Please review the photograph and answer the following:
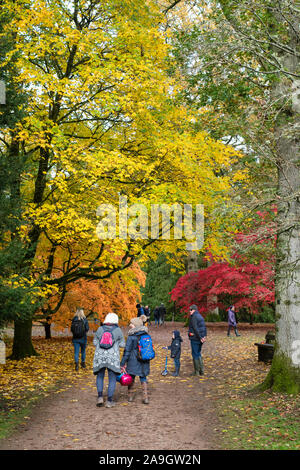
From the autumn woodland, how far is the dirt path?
0.14 ft

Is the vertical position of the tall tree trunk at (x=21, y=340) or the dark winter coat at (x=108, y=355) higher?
the dark winter coat at (x=108, y=355)

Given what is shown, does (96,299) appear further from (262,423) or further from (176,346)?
(262,423)

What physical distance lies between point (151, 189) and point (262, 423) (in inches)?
272

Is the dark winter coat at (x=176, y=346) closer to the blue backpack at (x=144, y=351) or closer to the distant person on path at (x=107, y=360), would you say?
the blue backpack at (x=144, y=351)

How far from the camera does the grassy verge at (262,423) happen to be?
585 centimetres

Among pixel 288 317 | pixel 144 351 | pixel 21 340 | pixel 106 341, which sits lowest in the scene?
pixel 21 340

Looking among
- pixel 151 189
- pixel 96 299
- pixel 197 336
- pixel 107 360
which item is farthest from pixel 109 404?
pixel 96 299

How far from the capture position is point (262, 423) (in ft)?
22.0

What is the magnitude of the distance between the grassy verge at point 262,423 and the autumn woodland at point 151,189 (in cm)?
4

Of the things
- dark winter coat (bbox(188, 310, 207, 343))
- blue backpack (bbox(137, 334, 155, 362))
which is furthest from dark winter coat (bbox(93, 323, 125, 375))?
dark winter coat (bbox(188, 310, 207, 343))

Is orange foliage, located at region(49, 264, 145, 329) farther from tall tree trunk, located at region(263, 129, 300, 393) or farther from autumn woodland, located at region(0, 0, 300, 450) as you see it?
tall tree trunk, located at region(263, 129, 300, 393)

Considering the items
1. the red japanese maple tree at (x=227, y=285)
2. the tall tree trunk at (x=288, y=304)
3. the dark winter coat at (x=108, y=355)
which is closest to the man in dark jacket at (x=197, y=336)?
the tall tree trunk at (x=288, y=304)
